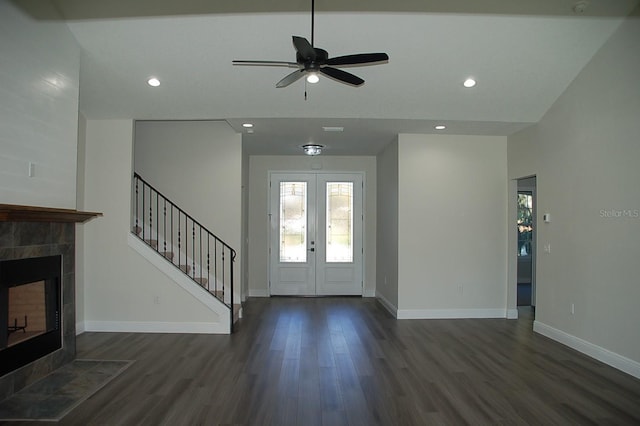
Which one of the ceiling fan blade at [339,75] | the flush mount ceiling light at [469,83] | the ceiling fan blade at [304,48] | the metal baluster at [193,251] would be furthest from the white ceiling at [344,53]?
the metal baluster at [193,251]

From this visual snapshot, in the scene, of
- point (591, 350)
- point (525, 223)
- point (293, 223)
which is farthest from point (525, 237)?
point (293, 223)

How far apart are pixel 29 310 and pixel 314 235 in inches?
198

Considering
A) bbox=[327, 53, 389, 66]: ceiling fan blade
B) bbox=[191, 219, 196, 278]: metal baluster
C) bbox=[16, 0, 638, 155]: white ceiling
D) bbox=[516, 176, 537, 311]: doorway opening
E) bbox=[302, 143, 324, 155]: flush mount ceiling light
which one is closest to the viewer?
bbox=[327, 53, 389, 66]: ceiling fan blade

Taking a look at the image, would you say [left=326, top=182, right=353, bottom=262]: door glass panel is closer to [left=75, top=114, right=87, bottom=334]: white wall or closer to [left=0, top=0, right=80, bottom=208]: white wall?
[left=75, top=114, right=87, bottom=334]: white wall

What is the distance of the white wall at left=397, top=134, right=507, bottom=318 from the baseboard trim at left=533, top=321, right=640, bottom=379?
1.02m

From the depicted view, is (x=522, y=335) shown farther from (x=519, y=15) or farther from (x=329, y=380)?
(x=519, y=15)

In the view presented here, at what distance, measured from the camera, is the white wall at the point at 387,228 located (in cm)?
636

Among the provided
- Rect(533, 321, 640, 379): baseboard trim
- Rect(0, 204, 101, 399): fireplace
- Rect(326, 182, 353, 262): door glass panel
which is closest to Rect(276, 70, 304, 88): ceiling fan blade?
Rect(0, 204, 101, 399): fireplace

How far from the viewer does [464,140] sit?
20.4 feet

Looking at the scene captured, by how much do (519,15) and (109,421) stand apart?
5.10 m

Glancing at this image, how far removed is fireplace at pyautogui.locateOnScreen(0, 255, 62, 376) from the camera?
3377 mm

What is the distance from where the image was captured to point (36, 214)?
3.27 m

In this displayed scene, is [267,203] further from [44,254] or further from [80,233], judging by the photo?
[44,254]

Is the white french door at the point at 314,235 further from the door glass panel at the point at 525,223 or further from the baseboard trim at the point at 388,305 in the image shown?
the door glass panel at the point at 525,223
